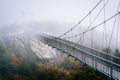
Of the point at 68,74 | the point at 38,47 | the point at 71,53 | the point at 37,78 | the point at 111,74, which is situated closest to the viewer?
the point at 111,74

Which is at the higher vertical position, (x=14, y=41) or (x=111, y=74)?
(x=111, y=74)

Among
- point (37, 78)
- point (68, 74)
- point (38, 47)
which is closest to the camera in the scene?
point (37, 78)

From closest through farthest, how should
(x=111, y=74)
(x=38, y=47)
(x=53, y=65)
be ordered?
(x=111, y=74)
(x=53, y=65)
(x=38, y=47)

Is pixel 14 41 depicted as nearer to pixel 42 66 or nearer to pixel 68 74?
pixel 42 66

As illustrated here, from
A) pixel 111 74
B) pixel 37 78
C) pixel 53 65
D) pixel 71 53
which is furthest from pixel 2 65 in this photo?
pixel 111 74

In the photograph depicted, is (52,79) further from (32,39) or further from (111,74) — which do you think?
(111,74)

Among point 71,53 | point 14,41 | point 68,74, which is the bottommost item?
point 68,74

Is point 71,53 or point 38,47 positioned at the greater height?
point 71,53

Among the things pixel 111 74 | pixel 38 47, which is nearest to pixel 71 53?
pixel 111 74

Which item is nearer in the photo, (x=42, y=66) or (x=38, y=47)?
(x=42, y=66)
